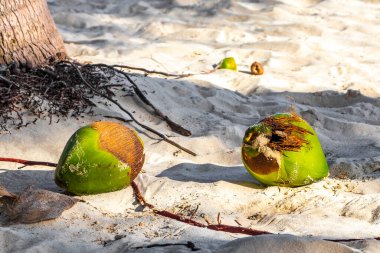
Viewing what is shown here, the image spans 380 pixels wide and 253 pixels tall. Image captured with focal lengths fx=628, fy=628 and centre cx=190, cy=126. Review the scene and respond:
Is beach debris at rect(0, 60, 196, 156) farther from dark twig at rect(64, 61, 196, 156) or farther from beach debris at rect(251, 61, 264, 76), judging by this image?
beach debris at rect(251, 61, 264, 76)

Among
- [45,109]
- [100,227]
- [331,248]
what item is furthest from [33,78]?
[331,248]

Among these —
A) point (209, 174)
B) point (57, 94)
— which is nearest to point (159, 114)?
point (57, 94)

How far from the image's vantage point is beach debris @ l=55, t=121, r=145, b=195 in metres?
2.50

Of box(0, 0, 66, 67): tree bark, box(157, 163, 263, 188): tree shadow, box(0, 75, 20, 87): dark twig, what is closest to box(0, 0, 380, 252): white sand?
box(157, 163, 263, 188): tree shadow

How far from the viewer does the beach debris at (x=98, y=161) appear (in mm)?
2496

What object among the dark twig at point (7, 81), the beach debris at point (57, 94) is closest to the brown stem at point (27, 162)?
the beach debris at point (57, 94)

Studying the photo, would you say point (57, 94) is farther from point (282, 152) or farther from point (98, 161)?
point (282, 152)

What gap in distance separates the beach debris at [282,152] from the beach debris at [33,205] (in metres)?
0.75

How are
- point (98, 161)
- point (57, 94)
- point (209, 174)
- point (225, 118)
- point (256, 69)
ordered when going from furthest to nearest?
point (256, 69) < point (225, 118) < point (57, 94) < point (209, 174) < point (98, 161)

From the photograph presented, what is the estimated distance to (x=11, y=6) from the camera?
11.4 feet

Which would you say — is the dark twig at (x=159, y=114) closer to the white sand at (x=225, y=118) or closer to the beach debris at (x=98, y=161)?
the white sand at (x=225, y=118)

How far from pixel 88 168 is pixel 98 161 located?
5cm

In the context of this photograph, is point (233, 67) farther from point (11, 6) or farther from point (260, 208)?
point (260, 208)

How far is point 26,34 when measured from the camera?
3537 mm
